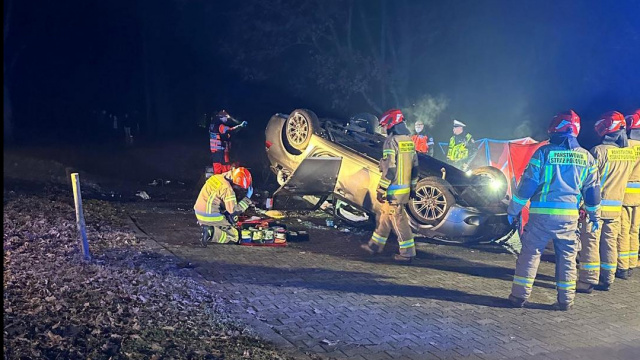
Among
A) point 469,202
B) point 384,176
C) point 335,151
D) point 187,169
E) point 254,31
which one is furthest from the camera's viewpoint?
point 254,31

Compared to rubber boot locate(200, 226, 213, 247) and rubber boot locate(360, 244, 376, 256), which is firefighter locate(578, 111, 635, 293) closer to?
rubber boot locate(360, 244, 376, 256)

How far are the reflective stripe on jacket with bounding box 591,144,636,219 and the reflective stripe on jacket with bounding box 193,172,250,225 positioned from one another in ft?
15.1

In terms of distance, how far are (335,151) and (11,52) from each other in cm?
1828

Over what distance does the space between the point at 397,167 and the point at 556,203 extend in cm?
223

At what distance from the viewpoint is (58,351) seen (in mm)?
3887

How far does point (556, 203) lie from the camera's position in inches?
220

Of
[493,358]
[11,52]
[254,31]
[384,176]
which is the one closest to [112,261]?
[384,176]

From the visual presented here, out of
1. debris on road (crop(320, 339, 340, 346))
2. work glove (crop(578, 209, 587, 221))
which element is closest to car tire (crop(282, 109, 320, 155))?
work glove (crop(578, 209, 587, 221))

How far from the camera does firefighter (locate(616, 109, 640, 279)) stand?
6.80 metres

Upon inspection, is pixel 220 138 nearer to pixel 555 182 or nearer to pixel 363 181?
pixel 363 181

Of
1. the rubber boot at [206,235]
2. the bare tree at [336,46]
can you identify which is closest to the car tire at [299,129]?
the rubber boot at [206,235]

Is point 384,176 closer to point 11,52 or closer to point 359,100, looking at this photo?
point 359,100

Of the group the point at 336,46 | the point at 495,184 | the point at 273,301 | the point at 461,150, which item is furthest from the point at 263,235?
the point at 336,46

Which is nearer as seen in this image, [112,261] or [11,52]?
[112,261]
